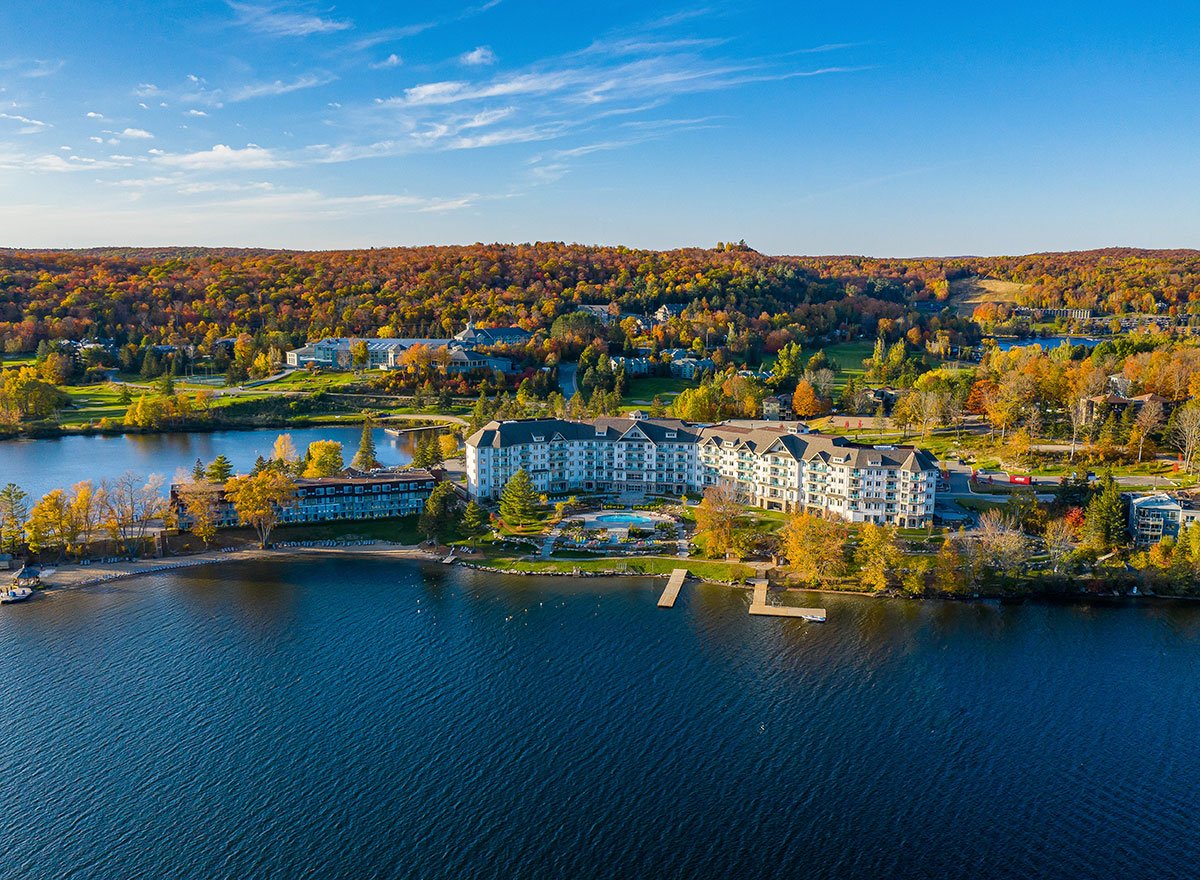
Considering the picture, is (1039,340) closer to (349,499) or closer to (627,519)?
(627,519)

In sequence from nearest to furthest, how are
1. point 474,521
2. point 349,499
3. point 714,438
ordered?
point 474,521 → point 349,499 → point 714,438

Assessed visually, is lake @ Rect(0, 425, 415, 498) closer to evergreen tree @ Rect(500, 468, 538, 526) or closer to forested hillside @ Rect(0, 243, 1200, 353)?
evergreen tree @ Rect(500, 468, 538, 526)

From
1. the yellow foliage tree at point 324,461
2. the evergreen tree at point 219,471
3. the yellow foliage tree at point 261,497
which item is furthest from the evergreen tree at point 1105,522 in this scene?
the evergreen tree at point 219,471

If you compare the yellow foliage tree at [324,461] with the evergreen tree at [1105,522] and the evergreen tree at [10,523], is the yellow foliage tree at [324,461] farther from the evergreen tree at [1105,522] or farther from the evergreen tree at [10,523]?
the evergreen tree at [1105,522]

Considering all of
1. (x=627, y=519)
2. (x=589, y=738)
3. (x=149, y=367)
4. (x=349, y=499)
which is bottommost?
(x=589, y=738)

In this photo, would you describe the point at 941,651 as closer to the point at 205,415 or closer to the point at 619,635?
the point at 619,635

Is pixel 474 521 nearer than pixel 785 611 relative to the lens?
No

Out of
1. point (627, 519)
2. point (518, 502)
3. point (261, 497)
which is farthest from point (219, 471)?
point (627, 519)

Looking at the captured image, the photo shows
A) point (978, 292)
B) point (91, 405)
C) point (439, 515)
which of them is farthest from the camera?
point (978, 292)
